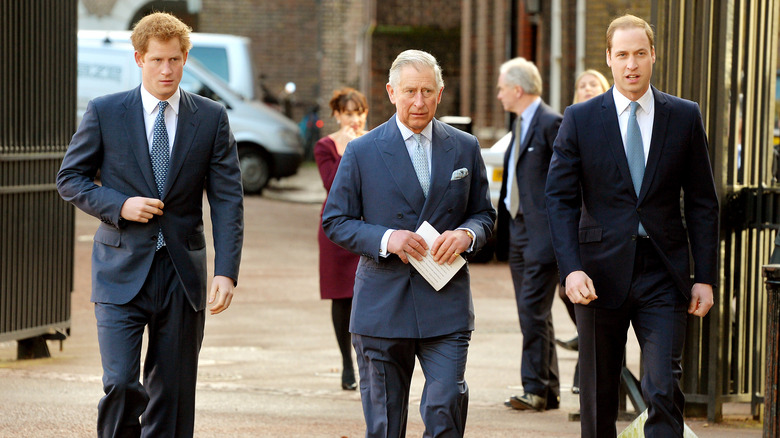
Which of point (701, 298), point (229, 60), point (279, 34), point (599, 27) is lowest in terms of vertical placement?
point (701, 298)

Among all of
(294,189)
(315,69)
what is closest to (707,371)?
(294,189)

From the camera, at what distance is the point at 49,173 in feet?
28.0

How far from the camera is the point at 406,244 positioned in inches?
183

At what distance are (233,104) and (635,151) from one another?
1780cm

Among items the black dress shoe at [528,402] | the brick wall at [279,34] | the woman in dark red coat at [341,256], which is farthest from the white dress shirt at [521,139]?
the brick wall at [279,34]

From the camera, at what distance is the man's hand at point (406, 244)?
15.3 feet

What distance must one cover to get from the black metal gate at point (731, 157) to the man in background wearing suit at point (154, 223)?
112 inches

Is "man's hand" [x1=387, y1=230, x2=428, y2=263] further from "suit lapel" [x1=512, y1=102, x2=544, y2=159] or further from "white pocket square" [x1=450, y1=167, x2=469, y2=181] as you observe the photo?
"suit lapel" [x1=512, y1=102, x2=544, y2=159]

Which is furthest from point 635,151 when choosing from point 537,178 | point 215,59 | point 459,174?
point 215,59

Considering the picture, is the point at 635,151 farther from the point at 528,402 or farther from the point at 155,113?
the point at 528,402

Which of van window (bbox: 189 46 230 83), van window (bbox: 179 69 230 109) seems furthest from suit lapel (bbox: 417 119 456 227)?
van window (bbox: 189 46 230 83)

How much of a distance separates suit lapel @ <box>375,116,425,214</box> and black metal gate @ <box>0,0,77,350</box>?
13.2 ft

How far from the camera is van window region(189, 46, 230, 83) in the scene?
79.5 ft

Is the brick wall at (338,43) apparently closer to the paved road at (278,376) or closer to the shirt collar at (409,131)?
the paved road at (278,376)
